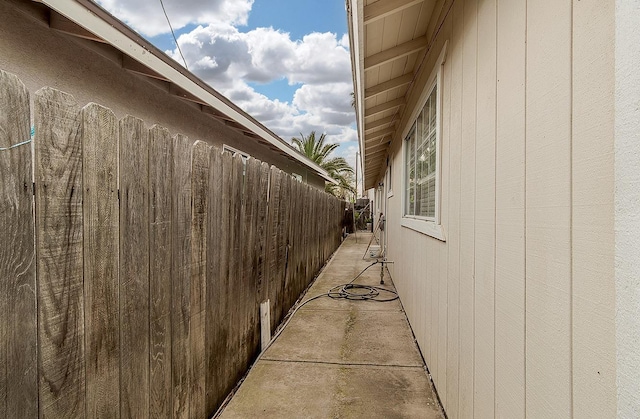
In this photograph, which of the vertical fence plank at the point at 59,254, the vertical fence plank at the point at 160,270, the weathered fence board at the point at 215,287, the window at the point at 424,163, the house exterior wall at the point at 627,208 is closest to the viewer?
the house exterior wall at the point at 627,208

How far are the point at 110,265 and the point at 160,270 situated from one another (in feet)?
1.03

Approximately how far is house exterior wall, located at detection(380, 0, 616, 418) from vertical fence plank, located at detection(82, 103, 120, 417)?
4.97 feet

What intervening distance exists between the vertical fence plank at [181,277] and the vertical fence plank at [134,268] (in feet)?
0.67

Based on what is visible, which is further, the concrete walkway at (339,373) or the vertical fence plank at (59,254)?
the concrete walkway at (339,373)

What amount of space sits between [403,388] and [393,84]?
10.3 ft

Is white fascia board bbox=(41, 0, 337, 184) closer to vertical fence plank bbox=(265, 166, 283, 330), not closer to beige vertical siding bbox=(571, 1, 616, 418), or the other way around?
vertical fence plank bbox=(265, 166, 283, 330)

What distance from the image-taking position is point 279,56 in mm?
20531

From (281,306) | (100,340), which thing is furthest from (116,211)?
(281,306)

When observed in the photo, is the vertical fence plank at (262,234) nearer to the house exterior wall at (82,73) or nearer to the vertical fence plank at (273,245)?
the vertical fence plank at (273,245)

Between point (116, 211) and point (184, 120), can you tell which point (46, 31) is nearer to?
point (184, 120)

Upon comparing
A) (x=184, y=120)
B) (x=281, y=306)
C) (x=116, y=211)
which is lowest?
(x=281, y=306)

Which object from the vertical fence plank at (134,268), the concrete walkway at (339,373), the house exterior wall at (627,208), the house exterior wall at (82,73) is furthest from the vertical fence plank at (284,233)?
the house exterior wall at (627,208)

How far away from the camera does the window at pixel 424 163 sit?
2.88m

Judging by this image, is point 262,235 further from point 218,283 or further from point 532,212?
point 532,212
